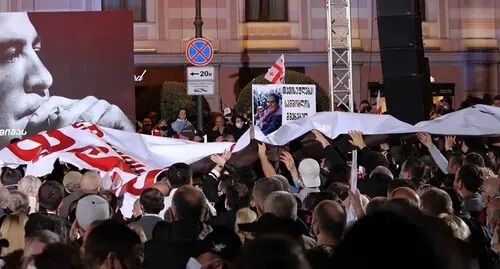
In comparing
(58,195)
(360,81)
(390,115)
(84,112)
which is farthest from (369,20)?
(58,195)

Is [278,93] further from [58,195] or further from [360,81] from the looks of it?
[360,81]

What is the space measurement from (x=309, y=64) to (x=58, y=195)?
74.6 feet

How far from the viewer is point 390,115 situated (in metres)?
13.2

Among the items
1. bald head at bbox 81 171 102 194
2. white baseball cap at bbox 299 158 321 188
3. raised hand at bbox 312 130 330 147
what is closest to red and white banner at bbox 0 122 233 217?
raised hand at bbox 312 130 330 147

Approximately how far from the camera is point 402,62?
537 inches

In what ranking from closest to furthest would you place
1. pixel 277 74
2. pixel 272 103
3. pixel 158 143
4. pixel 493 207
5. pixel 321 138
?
pixel 493 207 < pixel 321 138 < pixel 158 143 < pixel 272 103 < pixel 277 74

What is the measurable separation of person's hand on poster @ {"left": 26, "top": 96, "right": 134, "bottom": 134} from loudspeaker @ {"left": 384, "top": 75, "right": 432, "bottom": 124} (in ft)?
14.7

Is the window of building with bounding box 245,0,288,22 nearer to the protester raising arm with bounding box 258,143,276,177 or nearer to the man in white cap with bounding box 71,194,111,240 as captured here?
the protester raising arm with bounding box 258,143,276,177

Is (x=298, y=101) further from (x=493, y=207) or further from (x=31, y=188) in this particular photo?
(x=493, y=207)

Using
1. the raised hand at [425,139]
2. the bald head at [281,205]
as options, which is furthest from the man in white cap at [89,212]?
the raised hand at [425,139]

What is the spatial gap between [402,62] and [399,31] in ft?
1.25

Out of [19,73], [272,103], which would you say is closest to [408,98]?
[272,103]

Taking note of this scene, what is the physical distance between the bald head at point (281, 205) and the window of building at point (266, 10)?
2479 cm

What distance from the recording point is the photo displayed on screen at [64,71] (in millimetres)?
16234
